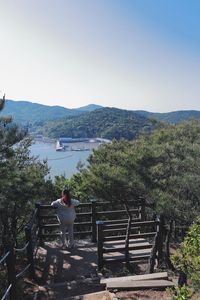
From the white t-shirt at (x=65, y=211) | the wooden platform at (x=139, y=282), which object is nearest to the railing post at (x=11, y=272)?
the wooden platform at (x=139, y=282)

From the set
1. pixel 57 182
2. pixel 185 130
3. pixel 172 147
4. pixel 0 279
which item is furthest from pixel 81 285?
pixel 185 130

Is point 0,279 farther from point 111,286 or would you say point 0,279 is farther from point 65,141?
point 65,141

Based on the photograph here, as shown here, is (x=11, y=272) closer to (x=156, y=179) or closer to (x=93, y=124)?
(x=156, y=179)

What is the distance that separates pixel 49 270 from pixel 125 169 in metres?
9.95

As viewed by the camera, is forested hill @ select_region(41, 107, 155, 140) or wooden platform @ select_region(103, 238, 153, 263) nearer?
wooden platform @ select_region(103, 238, 153, 263)

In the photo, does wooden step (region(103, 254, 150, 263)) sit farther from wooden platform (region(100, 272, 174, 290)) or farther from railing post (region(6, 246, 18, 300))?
railing post (region(6, 246, 18, 300))

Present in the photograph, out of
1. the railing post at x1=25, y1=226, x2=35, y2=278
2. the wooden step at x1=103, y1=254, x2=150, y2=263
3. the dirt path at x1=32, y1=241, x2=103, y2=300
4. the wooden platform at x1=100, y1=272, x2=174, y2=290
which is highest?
the railing post at x1=25, y1=226, x2=35, y2=278

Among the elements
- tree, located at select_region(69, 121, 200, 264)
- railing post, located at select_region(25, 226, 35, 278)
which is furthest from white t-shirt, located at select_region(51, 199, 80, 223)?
tree, located at select_region(69, 121, 200, 264)

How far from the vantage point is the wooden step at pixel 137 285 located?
247 inches

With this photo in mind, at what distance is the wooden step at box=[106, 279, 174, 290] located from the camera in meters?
6.28

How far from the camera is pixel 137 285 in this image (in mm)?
6367

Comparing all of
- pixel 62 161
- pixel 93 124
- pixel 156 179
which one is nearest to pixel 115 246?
pixel 156 179

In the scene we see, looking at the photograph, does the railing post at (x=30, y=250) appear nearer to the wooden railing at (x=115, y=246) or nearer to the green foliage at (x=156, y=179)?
the wooden railing at (x=115, y=246)

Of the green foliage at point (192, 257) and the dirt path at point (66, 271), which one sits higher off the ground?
the green foliage at point (192, 257)
